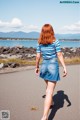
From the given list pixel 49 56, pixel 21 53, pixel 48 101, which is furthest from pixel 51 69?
pixel 21 53

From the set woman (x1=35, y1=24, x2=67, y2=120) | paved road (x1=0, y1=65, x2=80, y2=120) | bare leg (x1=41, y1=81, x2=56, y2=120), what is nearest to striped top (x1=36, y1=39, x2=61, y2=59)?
woman (x1=35, y1=24, x2=67, y2=120)

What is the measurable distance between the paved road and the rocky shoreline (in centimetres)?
24

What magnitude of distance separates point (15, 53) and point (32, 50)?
22 centimetres

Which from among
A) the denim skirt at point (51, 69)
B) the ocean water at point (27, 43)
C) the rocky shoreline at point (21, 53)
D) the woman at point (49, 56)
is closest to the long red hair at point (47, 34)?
the woman at point (49, 56)

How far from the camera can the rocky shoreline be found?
5984 millimetres

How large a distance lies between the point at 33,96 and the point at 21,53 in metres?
0.57

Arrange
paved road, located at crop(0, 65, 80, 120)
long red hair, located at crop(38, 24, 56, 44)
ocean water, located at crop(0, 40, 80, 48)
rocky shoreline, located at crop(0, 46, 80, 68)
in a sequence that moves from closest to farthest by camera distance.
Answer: long red hair, located at crop(38, 24, 56, 44), paved road, located at crop(0, 65, 80, 120), ocean water, located at crop(0, 40, 80, 48), rocky shoreline, located at crop(0, 46, 80, 68)

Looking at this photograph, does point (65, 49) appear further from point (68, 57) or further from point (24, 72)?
point (24, 72)

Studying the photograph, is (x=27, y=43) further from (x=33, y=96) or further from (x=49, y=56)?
(x=49, y=56)

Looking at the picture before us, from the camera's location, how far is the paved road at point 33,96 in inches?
215

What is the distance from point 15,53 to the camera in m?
6.08

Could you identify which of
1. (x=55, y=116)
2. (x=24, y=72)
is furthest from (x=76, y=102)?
(x=24, y=72)

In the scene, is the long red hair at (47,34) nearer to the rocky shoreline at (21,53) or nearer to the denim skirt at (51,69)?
the denim skirt at (51,69)

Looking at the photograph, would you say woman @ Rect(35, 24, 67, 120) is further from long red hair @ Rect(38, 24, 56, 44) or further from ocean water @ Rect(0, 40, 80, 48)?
ocean water @ Rect(0, 40, 80, 48)
